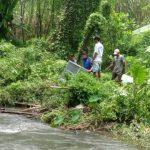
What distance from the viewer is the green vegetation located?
12.0 meters

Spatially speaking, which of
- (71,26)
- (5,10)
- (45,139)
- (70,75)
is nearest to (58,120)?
(45,139)

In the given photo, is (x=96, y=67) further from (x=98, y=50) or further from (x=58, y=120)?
(x=58, y=120)

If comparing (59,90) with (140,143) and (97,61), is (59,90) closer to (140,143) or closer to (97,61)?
(97,61)

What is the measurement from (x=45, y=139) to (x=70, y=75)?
156 inches

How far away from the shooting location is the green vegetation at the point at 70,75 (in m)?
12.0

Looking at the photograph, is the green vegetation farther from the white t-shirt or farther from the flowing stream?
the white t-shirt

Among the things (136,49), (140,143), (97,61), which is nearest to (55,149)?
(140,143)

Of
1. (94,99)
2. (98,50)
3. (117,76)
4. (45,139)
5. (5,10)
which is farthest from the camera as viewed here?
(5,10)

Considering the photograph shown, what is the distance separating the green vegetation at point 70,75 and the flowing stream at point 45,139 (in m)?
0.58

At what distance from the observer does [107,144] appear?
34.2 feet

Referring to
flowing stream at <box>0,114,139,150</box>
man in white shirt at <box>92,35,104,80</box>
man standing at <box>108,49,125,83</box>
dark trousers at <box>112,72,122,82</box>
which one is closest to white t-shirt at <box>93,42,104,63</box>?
man in white shirt at <box>92,35,104,80</box>

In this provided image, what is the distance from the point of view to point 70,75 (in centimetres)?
1434

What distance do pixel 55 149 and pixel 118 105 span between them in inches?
115

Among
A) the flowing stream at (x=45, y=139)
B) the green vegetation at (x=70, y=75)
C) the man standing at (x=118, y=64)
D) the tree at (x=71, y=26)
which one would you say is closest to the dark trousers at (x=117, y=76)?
the man standing at (x=118, y=64)
